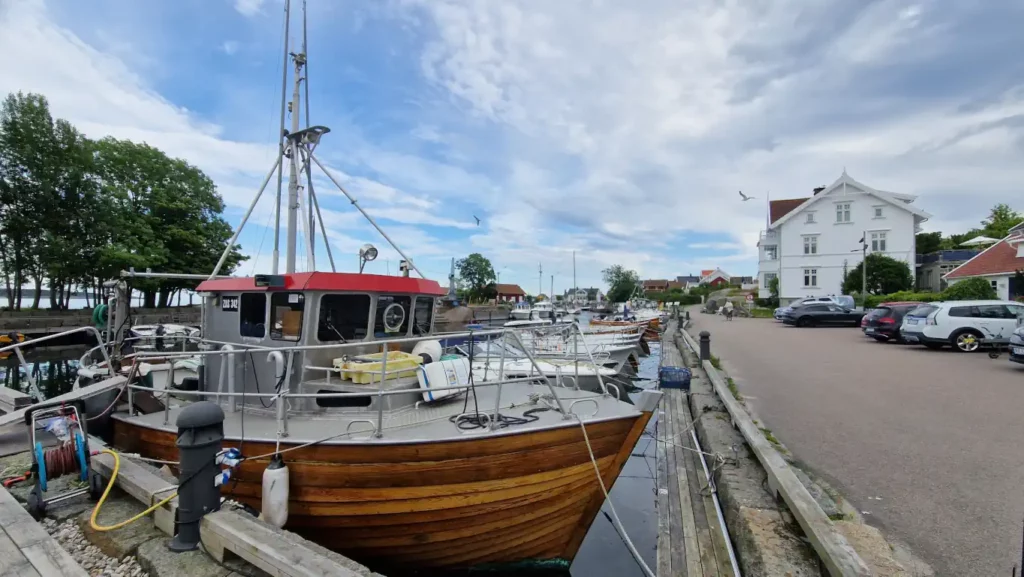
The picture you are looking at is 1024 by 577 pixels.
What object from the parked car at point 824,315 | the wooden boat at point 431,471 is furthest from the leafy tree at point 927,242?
the wooden boat at point 431,471

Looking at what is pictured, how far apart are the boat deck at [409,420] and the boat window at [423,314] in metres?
1.34

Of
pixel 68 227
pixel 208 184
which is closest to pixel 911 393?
pixel 68 227

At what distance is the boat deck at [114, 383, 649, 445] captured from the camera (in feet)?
13.0

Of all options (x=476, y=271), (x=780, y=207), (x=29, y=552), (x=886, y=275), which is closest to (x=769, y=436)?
(x=29, y=552)

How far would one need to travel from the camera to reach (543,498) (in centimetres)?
411

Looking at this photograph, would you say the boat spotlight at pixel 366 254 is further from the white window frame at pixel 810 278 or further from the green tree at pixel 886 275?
the white window frame at pixel 810 278

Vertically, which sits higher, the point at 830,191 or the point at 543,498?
the point at 830,191

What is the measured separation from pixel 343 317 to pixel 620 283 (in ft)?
368

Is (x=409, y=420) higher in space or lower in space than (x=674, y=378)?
higher

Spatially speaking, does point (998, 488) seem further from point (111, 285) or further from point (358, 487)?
point (111, 285)

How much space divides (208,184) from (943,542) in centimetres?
4731

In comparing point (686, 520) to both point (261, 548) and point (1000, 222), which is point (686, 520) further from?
point (1000, 222)

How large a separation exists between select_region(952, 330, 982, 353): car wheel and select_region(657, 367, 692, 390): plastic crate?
417 inches

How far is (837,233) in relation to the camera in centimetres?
3753
